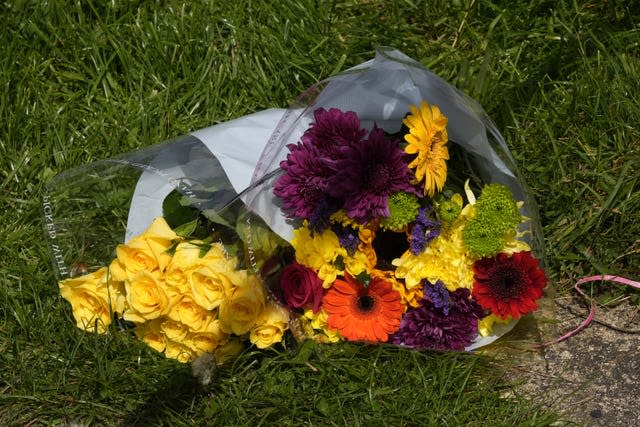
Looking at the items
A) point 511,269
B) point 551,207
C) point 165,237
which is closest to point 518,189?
point 511,269

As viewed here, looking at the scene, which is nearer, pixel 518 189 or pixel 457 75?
pixel 518 189

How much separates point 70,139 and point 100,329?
718 mm

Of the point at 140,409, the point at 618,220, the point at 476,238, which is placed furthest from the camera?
the point at 618,220

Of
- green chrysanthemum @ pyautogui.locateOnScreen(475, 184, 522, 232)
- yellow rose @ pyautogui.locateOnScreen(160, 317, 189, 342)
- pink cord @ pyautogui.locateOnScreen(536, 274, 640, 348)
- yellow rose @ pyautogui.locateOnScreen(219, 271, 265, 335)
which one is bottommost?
pink cord @ pyautogui.locateOnScreen(536, 274, 640, 348)

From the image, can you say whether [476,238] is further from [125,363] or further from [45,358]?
[45,358]

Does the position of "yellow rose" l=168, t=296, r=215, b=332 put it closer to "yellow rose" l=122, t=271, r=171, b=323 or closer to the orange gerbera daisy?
"yellow rose" l=122, t=271, r=171, b=323

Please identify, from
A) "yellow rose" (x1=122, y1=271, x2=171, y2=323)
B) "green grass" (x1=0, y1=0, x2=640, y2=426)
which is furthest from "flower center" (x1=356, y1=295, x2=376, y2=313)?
"yellow rose" (x1=122, y1=271, x2=171, y2=323)

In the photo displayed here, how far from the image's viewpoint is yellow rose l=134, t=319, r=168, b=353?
2279 millimetres

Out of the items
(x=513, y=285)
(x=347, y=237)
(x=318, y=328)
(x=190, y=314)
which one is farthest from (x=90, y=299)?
(x=513, y=285)

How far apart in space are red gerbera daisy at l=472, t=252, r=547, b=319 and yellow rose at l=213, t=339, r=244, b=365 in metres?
0.62

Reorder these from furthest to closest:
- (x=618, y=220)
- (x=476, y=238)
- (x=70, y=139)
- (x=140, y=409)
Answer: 1. (x=70, y=139)
2. (x=618, y=220)
3. (x=140, y=409)
4. (x=476, y=238)

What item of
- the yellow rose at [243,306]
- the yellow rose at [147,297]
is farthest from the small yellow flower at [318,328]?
the yellow rose at [147,297]

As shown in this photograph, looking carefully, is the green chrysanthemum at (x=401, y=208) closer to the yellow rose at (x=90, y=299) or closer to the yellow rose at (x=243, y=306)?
the yellow rose at (x=243, y=306)

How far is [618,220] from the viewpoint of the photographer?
252 cm
